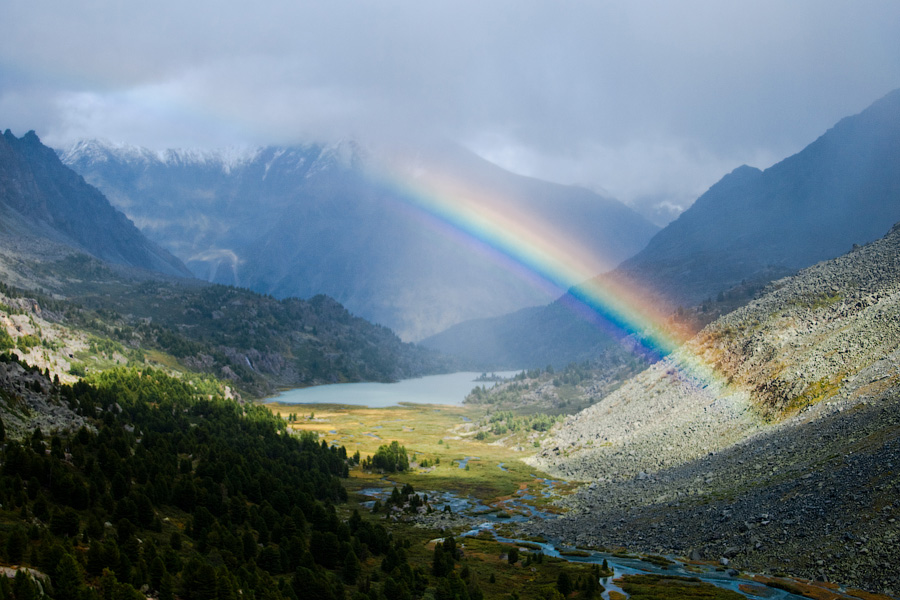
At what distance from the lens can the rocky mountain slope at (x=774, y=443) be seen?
55406 millimetres

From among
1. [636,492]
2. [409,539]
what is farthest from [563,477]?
[409,539]

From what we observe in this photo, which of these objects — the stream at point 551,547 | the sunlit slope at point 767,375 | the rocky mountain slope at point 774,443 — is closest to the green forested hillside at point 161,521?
the stream at point 551,547

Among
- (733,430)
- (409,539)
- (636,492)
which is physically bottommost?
(409,539)

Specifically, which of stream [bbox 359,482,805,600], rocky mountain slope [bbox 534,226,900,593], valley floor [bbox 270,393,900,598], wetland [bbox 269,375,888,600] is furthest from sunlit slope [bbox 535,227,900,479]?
stream [bbox 359,482,805,600]

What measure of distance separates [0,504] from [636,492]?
79.5 m

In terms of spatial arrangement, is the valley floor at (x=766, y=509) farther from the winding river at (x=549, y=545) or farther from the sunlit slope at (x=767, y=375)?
the sunlit slope at (x=767, y=375)

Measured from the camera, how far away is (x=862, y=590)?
152 ft

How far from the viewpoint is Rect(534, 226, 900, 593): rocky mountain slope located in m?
55.4

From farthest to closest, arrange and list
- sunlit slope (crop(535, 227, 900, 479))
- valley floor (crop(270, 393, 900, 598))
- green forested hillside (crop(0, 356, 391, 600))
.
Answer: sunlit slope (crop(535, 227, 900, 479)) < valley floor (crop(270, 393, 900, 598)) < green forested hillside (crop(0, 356, 391, 600))

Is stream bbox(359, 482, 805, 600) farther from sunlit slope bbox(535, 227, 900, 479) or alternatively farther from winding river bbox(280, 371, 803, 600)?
sunlit slope bbox(535, 227, 900, 479)

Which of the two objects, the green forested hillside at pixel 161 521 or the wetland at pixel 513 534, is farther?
the wetland at pixel 513 534

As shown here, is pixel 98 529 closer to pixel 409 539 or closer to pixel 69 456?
pixel 69 456

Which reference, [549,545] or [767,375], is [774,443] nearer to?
[767,375]

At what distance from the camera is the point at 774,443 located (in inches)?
3253
